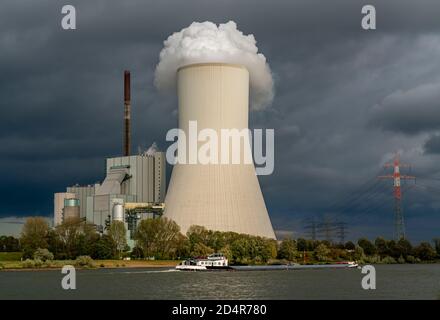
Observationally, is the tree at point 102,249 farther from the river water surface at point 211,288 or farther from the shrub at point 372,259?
the shrub at point 372,259


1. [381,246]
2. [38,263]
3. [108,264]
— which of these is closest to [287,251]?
[108,264]

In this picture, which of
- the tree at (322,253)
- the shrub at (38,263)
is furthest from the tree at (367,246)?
the shrub at (38,263)

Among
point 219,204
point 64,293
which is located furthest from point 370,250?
point 64,293

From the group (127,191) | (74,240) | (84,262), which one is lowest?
(84,262)

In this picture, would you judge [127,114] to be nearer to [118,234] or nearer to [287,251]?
[118,234]

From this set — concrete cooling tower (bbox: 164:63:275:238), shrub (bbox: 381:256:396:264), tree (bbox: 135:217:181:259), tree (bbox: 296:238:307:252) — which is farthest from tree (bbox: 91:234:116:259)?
shrub (bbox: 381:256:396:264)

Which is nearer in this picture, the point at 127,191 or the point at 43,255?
the point at 43,255
